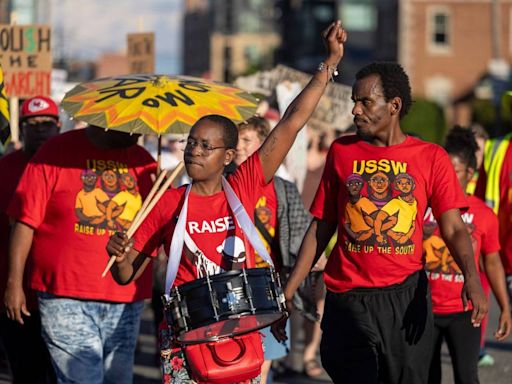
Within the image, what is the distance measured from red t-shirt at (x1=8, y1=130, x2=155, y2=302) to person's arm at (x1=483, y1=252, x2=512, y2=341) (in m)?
2.07

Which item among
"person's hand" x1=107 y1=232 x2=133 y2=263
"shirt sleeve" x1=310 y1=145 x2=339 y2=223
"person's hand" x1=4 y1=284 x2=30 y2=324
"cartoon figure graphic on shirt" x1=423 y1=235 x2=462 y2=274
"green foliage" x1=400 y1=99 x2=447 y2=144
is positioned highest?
"green foliage" x1=400 y1=99 x2=447 y2=144

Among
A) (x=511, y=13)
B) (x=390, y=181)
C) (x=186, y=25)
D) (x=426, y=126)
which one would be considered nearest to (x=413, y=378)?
(x=390, y=181)

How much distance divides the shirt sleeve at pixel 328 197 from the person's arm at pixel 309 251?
0.04 metres

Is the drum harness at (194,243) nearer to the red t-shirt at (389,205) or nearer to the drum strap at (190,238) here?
the drum strap at (190,238)

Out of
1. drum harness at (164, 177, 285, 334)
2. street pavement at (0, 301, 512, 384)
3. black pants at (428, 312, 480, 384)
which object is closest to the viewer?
drum harness at (164, 177, 285, 334)

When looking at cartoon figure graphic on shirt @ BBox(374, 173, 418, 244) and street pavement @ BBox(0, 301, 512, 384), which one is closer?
cartoon figure graphic on shirt @ BBox(374, 173, 418, 244)

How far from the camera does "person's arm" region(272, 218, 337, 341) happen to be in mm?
6117

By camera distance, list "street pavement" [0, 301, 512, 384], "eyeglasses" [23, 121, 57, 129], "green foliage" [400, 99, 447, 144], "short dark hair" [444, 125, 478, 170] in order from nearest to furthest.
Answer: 1. "short dark hair" [444, 125, 478, 170]
2. "eyeglasses" [23, 121, 57, 129]
3. "street pavement" [0, 301, 512, 384]
4. "green foliage" [400, 99, 447, 144]

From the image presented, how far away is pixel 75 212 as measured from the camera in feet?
22.5

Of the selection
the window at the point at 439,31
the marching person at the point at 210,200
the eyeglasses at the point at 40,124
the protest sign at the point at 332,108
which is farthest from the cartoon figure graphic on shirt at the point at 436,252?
the window at the point at 439,31

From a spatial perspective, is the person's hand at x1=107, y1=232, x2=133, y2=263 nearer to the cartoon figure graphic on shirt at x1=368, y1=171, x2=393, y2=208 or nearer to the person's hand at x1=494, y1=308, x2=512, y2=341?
the cartoon figure graphic on shirt at x1=368, y1=171, x2=393, y2=208

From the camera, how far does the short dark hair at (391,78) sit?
6074mm

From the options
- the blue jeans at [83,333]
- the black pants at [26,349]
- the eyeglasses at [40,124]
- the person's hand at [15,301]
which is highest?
the eyeglasses at [40,124]

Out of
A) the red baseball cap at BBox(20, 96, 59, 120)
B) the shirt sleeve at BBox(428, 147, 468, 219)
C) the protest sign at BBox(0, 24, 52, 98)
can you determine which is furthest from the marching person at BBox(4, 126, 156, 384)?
the protest sign at BBox(0, 24, 52, 98)
